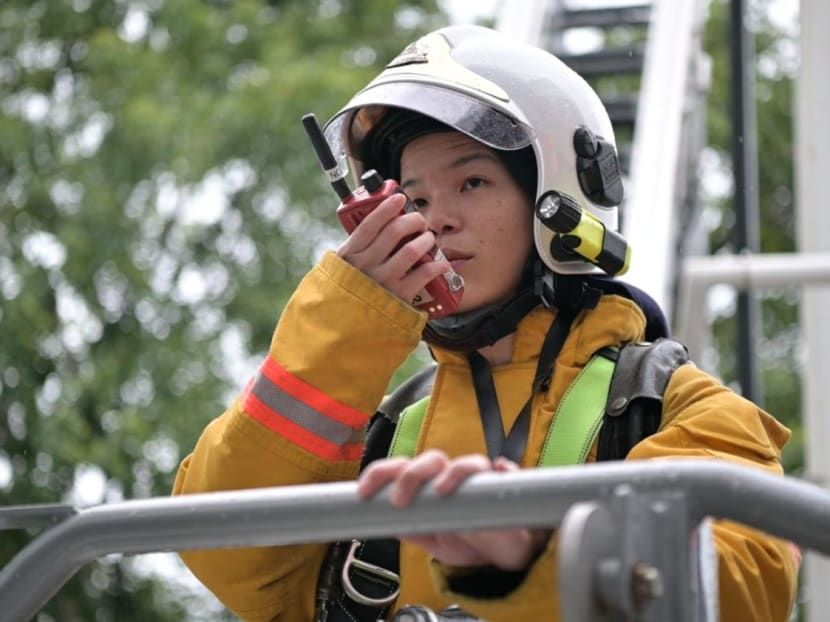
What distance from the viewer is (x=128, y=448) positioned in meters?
8.73

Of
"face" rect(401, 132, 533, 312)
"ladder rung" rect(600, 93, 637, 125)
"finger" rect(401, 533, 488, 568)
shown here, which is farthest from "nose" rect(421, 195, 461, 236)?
"ladder rung" rect(600, 93, 637, 125)

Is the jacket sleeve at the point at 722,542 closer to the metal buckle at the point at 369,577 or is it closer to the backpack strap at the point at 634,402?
the backpack strap at the point at 634,402

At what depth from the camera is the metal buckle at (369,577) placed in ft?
8.23

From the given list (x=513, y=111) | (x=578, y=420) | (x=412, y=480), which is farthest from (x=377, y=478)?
(x=513, y=111)

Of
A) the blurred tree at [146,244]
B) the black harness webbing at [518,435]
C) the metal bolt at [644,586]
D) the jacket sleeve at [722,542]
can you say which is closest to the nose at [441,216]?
the black harness webbing at [518,435]

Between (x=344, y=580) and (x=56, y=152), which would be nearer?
(x=344, y=580)

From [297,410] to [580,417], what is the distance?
1.36 feet

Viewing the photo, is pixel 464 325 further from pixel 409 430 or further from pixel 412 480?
pixel 412 480

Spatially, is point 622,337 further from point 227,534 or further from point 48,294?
point 48,294

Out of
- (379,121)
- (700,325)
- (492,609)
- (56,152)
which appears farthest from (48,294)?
(492,609)

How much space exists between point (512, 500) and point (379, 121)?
4.69 feet

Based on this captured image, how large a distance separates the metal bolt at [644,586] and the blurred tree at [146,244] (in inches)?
287

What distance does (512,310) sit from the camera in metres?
2.73

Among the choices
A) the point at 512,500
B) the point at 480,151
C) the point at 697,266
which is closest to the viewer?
the point at 512,500
